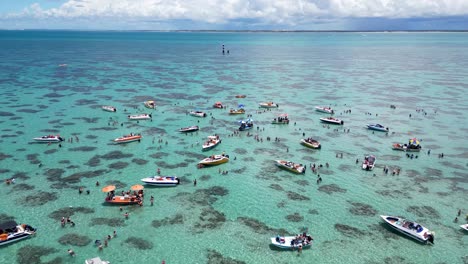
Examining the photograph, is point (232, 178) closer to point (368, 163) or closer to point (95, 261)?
point (368, 163)

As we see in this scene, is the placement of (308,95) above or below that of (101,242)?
above

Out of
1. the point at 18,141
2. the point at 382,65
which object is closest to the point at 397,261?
the point at 18,141

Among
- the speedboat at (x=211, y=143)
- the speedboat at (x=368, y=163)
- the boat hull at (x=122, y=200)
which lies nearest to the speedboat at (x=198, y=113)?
the speedboat at (x=211, y=143)

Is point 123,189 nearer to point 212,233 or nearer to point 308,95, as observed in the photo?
point 212,233

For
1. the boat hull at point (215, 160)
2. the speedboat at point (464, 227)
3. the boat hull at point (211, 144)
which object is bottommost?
the speedboat at point (464, 227)

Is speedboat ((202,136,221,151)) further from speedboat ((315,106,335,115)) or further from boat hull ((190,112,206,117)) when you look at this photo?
speedboat ((315,106,335,115))

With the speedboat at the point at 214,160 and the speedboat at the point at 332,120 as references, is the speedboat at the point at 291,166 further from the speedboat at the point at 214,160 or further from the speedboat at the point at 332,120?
the speedboat at the point at 332,120

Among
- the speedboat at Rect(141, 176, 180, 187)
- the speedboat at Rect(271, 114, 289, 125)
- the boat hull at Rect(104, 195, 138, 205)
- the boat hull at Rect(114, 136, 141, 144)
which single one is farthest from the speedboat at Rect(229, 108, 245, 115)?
the boat hull at Rect(104, 195, 138, 205)
